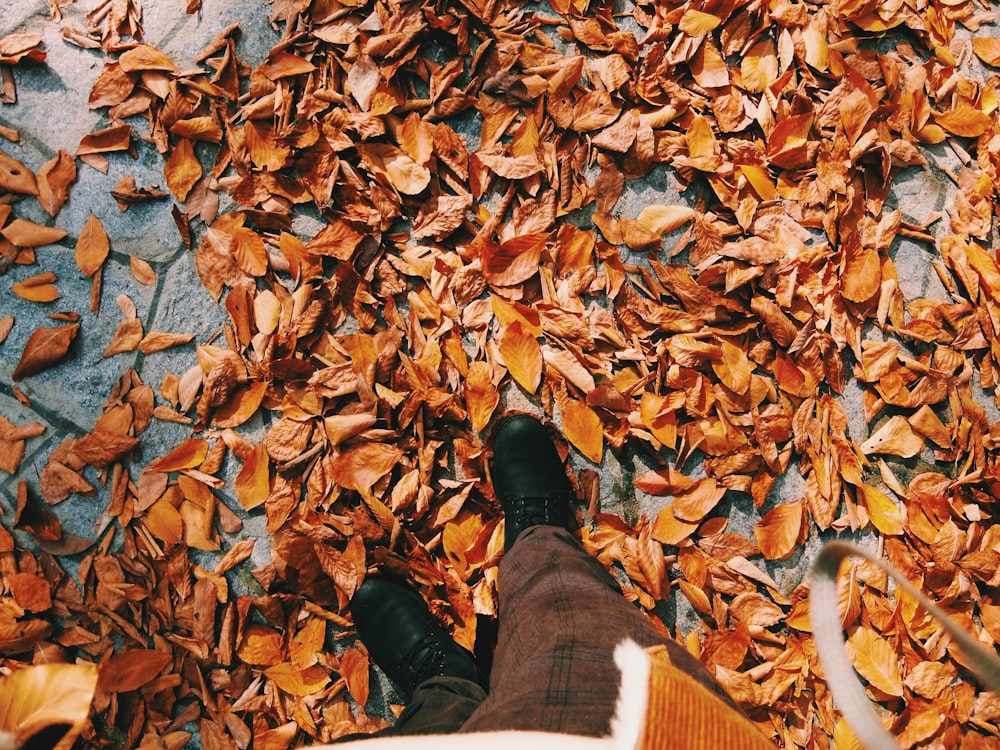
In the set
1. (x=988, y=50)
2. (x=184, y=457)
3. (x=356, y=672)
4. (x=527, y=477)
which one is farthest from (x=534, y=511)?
(x=988, y=50)

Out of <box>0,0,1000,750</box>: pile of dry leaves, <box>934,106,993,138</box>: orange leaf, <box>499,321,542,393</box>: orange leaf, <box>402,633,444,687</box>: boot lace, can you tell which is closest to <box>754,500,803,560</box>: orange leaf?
<box>0,0,1000,750</box>: pile of dry leaves

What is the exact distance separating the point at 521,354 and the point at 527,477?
30cm

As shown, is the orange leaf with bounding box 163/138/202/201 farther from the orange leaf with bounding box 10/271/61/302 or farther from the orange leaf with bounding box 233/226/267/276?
the orange leaf with bounding box 10/271/61/302

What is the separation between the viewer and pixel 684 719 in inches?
24.9

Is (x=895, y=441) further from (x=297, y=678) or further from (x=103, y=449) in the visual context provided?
(x=103, y=449)

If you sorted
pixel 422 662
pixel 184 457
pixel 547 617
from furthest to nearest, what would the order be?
1. pixel 184 457
2. pixel 422 662
3. pixel 547 617

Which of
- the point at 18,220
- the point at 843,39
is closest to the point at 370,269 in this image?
the point at 18,220

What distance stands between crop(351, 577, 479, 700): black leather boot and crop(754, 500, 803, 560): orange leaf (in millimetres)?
751

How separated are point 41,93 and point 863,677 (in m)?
2.43

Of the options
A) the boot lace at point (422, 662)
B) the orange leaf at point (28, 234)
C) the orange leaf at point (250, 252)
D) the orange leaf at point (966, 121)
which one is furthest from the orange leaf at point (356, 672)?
the orange leaf at point (966, 121)

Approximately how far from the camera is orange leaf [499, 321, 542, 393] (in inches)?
57.4

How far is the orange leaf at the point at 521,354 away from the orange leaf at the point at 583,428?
105mm

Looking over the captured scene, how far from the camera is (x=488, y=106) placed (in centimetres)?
153

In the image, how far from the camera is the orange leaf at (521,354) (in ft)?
4.78
